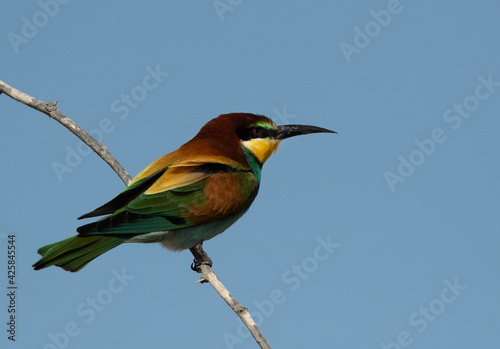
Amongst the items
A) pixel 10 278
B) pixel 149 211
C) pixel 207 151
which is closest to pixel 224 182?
pixel 207 151

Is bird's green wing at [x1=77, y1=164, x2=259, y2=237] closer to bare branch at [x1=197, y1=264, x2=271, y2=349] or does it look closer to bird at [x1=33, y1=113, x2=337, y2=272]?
bird at [x1=33, y1=113, x2=337, y2=272]

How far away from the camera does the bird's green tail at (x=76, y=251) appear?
13.6 feet

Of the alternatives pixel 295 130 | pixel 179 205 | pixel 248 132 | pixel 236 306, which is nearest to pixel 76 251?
pixel 179 205

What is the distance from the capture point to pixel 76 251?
165 inches

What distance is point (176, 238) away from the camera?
467 centimetres

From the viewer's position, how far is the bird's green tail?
4.14 meters

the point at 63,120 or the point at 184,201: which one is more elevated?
the point at 63,120

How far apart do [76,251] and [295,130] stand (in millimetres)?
2460

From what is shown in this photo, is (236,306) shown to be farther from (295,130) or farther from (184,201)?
(295,130)

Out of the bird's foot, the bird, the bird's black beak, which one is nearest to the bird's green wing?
the bird

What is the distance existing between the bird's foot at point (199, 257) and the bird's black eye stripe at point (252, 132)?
106 cm

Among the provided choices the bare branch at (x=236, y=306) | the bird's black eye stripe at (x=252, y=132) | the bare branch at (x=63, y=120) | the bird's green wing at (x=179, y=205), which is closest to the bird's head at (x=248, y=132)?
→ the bird's black eye stripe at (x=252, y=132)

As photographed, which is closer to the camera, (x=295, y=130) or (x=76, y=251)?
(x=76, y=251)

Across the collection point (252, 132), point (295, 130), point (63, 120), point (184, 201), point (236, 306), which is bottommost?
point (236, 306)
